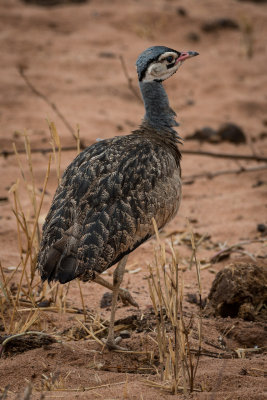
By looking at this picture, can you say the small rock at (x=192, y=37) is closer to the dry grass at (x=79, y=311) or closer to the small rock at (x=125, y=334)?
the dry grass at (x=79, y=311)

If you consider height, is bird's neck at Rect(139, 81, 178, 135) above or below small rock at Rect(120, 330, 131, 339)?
above

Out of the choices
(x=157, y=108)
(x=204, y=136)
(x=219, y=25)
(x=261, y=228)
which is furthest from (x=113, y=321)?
(x=219, y=25)

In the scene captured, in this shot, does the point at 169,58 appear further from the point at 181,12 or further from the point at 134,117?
the point at 181,12

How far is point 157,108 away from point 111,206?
3.41 feet

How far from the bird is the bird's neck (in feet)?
0.22

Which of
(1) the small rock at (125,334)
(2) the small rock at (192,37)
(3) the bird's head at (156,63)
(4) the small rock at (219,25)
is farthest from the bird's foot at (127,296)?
(4) the small rock at (219,25)

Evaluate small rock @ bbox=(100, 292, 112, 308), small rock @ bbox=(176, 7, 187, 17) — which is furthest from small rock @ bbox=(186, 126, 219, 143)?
small rock @ bbox=(176, 7, 187, 17)

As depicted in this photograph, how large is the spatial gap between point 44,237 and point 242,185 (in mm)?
3474

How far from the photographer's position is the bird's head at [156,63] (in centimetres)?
387

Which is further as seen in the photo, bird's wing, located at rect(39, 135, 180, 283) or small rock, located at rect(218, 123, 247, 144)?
small rock, located at rect(218, 123, 247, 144)

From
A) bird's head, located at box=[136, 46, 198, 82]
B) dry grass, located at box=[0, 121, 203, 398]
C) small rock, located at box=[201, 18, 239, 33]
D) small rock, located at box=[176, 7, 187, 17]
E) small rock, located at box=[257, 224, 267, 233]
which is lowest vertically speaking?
dry grass, located at box=[0, 121, 203, 398]

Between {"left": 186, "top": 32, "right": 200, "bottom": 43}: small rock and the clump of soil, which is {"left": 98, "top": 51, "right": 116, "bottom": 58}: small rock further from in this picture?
the clump of soil

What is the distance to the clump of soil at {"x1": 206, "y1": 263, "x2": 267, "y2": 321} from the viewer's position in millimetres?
3631

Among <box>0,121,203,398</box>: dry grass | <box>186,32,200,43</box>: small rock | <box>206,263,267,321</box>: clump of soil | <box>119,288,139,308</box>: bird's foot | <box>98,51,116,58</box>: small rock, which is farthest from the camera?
<box>186,32,200,43</box>: small rock
